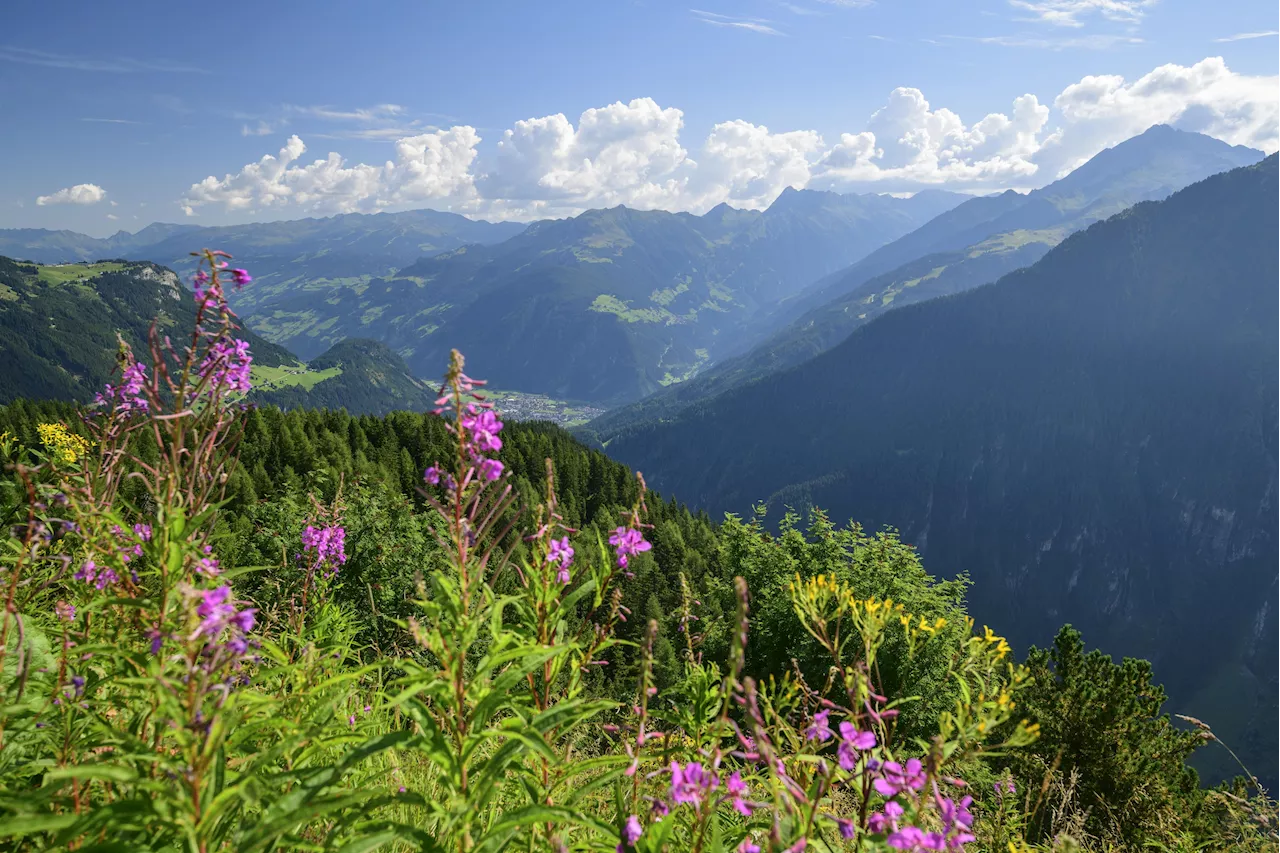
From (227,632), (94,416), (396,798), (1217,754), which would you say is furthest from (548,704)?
(1217,754)

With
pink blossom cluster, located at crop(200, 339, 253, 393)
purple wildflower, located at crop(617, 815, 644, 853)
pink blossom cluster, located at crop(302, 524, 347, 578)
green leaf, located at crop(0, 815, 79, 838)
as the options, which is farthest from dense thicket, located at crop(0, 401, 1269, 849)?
green leaf, located at crop(0, 815, 79, 838)

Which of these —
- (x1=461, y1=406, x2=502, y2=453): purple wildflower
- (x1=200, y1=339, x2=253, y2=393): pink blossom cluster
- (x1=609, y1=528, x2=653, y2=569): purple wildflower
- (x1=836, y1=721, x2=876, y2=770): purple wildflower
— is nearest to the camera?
(x1=836, y1=721, x2=876, y2=770): purple wildflower

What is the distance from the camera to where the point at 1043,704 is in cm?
1662

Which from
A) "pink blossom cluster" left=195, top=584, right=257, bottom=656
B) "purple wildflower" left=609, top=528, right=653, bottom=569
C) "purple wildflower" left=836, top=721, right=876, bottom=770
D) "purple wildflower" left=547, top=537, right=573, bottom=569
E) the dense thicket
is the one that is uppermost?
"pink blossom cluster" left=195, top=584, right=257, bottom=656

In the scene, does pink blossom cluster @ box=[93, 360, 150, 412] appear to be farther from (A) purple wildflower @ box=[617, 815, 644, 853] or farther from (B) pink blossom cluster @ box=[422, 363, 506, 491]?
(A) purple wildflower @ box=[617, 815, 644, 853]

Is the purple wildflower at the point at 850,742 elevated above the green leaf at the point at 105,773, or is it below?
below

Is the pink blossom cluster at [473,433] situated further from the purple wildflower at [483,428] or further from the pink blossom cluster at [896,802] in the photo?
the pink blossom cluster at [896,802]

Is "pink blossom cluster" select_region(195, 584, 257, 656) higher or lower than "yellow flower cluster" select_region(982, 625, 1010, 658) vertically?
higher

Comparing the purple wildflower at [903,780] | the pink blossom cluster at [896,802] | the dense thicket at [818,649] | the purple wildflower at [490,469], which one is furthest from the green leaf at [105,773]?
the purple wildflower at [903,780]

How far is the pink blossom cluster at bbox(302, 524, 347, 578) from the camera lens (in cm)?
746

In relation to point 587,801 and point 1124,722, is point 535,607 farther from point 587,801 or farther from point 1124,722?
point 1124,722

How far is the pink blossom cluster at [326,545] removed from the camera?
294 inches

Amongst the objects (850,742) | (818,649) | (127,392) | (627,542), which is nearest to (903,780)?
(850,742)

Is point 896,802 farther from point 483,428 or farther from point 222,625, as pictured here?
point 222,625
